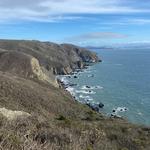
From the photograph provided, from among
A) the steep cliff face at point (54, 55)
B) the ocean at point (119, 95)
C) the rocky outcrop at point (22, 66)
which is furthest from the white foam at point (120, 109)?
the steep cliff face at point (54, 55)

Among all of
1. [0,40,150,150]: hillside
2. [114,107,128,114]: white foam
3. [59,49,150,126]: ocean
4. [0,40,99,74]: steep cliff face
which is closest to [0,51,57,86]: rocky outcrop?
[0,40,150,150]: hillside

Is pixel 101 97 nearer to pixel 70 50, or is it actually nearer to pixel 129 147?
pixel 129 147

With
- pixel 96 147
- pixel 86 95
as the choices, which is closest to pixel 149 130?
pixel 96 147

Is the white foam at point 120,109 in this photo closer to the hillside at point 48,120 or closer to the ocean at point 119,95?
the ocean at point 119,95

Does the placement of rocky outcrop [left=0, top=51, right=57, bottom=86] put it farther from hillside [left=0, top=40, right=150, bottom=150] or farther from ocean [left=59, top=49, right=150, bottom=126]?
ocean [left=59, top=49, right=150, bottom=126]

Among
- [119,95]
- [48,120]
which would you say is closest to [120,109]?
[119,95]
